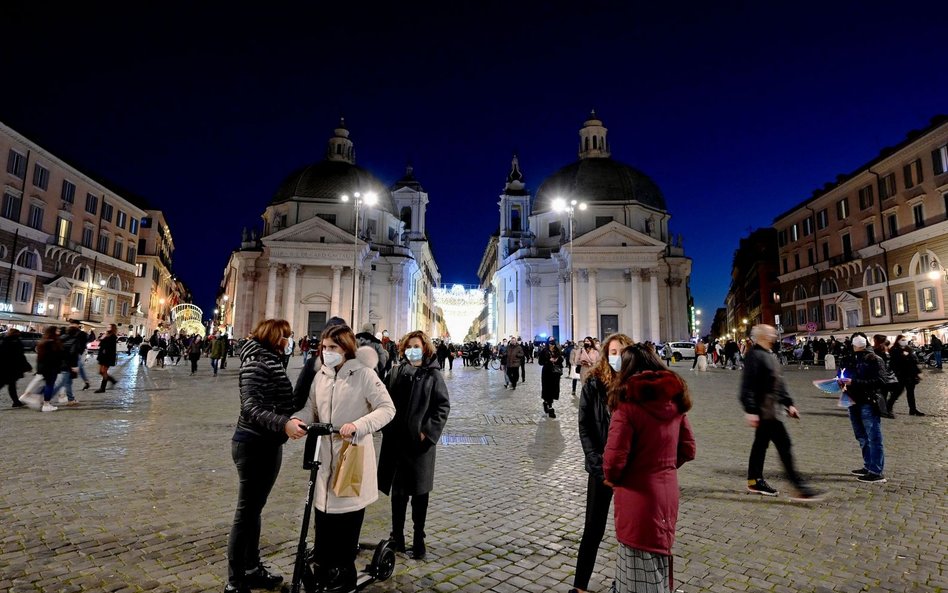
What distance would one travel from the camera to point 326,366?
3299 mm

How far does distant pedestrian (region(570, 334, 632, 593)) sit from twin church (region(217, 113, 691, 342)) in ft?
135

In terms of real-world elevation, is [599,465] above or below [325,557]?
above

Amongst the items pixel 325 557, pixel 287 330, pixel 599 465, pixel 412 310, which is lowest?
pixel 325 557

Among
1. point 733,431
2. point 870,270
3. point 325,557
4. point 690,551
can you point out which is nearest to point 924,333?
point 870,270

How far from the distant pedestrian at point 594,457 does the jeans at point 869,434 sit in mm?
4619

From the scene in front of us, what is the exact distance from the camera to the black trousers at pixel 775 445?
529cm

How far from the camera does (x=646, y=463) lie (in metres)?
2.72

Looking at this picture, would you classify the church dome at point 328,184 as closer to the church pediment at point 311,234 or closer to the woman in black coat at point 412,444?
the church pediment at point 311,234

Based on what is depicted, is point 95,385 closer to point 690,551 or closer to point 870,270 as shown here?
point 690,551

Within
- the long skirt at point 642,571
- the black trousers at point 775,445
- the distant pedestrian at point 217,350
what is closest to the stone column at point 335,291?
the distant pedestrian at point 217,350

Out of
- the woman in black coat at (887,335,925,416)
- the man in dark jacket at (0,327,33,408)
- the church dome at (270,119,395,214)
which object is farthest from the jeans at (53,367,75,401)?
the church dome at (270,119,395,214)

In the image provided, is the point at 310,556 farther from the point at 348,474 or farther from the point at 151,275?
the point at 151,275

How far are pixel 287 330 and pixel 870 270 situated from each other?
163 feet

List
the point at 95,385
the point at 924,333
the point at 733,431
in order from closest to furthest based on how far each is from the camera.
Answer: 1. the point at 733,431
2. the point at 95,385
3. the point at 924,333
